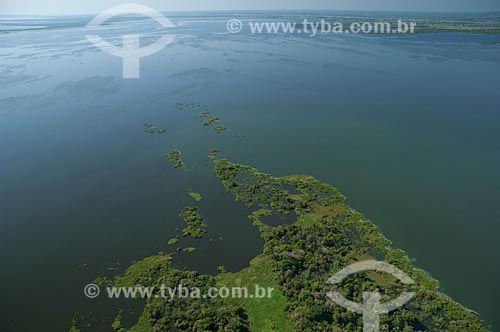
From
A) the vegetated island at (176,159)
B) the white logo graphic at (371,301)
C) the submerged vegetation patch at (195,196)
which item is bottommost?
the white logo graphic at (371,301)

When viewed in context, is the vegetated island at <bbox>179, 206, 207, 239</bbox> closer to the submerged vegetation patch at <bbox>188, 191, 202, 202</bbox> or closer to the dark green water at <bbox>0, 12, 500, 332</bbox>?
the dark green water at <bbox>0, 12, 500, 332</bbox>

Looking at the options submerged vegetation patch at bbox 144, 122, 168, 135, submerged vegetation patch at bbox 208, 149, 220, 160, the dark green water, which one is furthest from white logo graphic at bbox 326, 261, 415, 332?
submerged vegetation patch at bbox 144, 122, 168, 135

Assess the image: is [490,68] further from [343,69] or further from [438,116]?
[438,116]

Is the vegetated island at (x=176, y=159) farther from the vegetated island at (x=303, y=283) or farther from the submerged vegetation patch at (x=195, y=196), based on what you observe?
the vegetated island at (x=303, y=283)

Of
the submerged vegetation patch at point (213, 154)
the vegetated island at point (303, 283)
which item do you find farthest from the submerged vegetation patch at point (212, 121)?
the vegetated island at point (303, 283)

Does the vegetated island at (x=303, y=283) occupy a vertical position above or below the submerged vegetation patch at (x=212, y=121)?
below

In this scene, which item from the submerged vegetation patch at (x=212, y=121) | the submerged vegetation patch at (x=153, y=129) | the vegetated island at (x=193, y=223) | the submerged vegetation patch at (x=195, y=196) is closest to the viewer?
the vegetated island at (x=193, y=223)

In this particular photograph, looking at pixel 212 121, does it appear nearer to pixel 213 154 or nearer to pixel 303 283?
pixel 213 154

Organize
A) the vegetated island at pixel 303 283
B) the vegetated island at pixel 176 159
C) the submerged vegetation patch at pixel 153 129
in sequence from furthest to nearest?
1. the submerged vegetation patch at pixel 153 129
2. the vegetated island at pixel 176 159
3. the vegetated island at pixel 303 283
